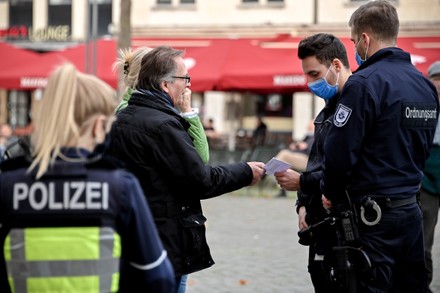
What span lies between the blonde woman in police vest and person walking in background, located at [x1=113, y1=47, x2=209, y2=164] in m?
1.60

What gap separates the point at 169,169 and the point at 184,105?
62 centimetres

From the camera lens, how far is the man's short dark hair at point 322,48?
4.78 metres

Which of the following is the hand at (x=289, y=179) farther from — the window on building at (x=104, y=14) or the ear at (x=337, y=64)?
the window on building at (x=104, y=14)

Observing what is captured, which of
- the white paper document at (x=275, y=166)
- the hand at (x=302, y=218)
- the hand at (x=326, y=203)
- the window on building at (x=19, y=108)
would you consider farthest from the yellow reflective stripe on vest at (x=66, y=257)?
the window on building at (x=19, y=108)

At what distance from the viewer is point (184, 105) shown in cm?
466

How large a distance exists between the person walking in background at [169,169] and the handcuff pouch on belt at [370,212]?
64cm

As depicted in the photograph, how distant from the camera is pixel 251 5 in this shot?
113 ft

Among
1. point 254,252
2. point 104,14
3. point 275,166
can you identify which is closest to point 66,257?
point 275,166

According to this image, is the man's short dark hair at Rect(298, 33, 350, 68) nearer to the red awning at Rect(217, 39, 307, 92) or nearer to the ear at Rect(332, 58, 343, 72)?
the ear at Rect(332, 58, 343, 72)

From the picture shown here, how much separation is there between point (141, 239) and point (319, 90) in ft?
6.93

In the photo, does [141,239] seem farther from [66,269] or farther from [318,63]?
[318,63]

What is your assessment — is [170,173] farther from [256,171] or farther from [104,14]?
[104,14]

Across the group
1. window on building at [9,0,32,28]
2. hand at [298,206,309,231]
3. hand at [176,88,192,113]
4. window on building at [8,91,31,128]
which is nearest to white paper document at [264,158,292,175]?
hand at [298,206,309,231]

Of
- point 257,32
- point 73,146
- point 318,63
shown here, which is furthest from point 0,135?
point 257,32
